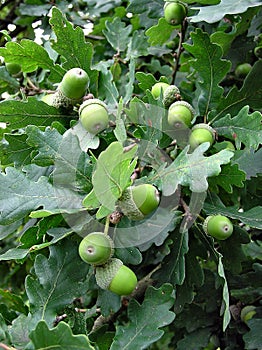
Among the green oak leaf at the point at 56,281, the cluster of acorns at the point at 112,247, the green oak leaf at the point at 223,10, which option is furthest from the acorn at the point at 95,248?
the green oak leaf at the point at 223,10

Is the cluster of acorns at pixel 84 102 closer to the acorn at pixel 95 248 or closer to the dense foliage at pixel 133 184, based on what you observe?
the dense foliage at pixel 133 184

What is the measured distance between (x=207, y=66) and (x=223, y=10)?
16cm

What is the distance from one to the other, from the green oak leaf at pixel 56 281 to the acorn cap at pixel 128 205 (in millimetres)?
183

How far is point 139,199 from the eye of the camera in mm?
1140

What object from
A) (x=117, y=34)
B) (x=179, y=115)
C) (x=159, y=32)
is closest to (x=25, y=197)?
(x=179, y=115)

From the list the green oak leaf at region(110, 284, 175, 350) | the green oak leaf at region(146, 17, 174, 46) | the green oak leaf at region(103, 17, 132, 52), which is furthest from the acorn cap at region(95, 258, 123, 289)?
the green oak leaf at region(103, 17, 132, 52)

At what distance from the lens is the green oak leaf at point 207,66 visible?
1402 mm

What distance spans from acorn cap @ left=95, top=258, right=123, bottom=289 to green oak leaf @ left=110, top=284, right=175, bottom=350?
0.36 feet

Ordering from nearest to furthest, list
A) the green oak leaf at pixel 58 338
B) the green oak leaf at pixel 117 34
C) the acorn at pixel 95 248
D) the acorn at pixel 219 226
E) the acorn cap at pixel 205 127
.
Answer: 1. the green oak leaf at pixel 58 338
2. the acorn at pixel 95 248
3. the acorn at pixel 219 226
4. the acorn cap at pixel 205 127
5. the green oak leaf at pixel 117 34

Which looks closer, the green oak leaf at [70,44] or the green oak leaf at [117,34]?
the green oak leaf at [70,44]

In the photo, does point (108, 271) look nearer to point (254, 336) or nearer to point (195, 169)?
point (195, 169)

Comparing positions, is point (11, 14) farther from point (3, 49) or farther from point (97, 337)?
point (97, 337)

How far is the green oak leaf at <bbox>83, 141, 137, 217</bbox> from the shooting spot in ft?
3.29

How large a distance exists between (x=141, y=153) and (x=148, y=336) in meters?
0.45
